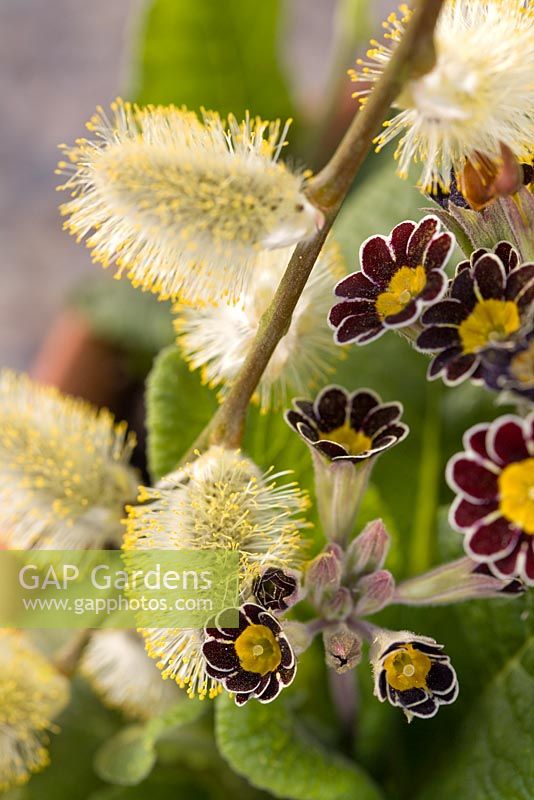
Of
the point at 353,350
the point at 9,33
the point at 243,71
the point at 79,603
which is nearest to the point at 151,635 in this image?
the point at 79,603

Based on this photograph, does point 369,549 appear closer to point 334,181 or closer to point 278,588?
point 278,588

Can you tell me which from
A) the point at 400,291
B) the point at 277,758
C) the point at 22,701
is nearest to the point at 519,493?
the point at 400,291

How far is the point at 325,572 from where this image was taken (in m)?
0.44

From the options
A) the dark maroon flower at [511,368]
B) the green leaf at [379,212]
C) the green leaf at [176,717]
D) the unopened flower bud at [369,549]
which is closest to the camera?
the dark maroon flower at [511,368]

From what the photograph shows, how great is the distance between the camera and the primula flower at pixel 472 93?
14.2 inches

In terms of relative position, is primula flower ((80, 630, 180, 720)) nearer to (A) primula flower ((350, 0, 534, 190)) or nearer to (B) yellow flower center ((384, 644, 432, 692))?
(B) yellow flower center ((384, 644, 432, 692))

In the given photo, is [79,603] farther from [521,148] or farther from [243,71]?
[243,71]

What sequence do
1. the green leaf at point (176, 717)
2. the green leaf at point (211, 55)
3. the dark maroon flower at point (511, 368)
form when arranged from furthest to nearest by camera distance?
the green leaf at point (211, 55) < the green leaf at point (176, 717) < the dark maroon flower at point (511, 368)

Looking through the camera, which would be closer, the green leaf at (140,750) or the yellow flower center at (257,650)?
the yellow flower center at (257,650)

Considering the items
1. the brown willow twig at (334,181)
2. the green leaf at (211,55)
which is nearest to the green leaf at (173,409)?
the brown willow twig at (334,181)

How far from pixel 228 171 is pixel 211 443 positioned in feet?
0.46

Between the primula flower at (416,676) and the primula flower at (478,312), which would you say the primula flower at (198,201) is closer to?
the primula flower at (478,312)

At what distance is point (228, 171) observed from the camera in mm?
368

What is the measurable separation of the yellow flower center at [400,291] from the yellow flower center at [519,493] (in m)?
0.09
